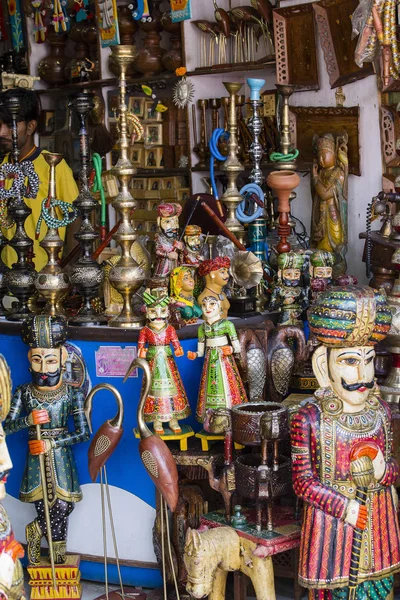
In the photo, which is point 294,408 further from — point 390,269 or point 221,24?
point 221,24

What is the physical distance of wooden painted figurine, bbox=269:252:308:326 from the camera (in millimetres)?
4559

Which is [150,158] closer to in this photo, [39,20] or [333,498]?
[39,20]

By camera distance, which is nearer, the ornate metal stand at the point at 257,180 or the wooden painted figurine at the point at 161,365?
the wooden painted figurine at the point at 161,365

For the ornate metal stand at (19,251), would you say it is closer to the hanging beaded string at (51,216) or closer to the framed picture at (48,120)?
the hanging beaded string at (51,216)

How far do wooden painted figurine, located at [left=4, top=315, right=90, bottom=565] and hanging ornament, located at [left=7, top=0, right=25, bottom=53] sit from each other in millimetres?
4400

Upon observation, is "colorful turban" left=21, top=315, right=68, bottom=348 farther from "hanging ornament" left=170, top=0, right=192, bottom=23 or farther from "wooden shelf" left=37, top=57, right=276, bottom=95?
"hanging ornament" left=170, top=0, right=192, bottom=23

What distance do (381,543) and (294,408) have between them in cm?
62

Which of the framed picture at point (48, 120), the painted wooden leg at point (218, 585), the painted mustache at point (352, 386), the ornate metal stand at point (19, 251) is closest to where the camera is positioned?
the painted mustache at point (352, 386)

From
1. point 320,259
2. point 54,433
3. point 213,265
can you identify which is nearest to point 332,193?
point 320,259

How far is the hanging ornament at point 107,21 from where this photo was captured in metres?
7.05

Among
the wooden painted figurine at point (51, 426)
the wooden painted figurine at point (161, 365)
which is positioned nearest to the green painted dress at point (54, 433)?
the wooden painted figurine at point (51, 426)

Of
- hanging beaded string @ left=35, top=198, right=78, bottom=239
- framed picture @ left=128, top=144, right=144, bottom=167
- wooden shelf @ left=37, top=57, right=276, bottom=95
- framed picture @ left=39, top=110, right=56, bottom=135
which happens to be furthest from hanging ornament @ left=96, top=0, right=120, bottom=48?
hanging beaded string @ left=35, top=198, right=78, bottom=239

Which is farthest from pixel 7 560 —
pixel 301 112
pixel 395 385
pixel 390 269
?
pixel 301 112

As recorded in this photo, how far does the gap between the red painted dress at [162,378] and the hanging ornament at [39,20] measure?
14.0ft
